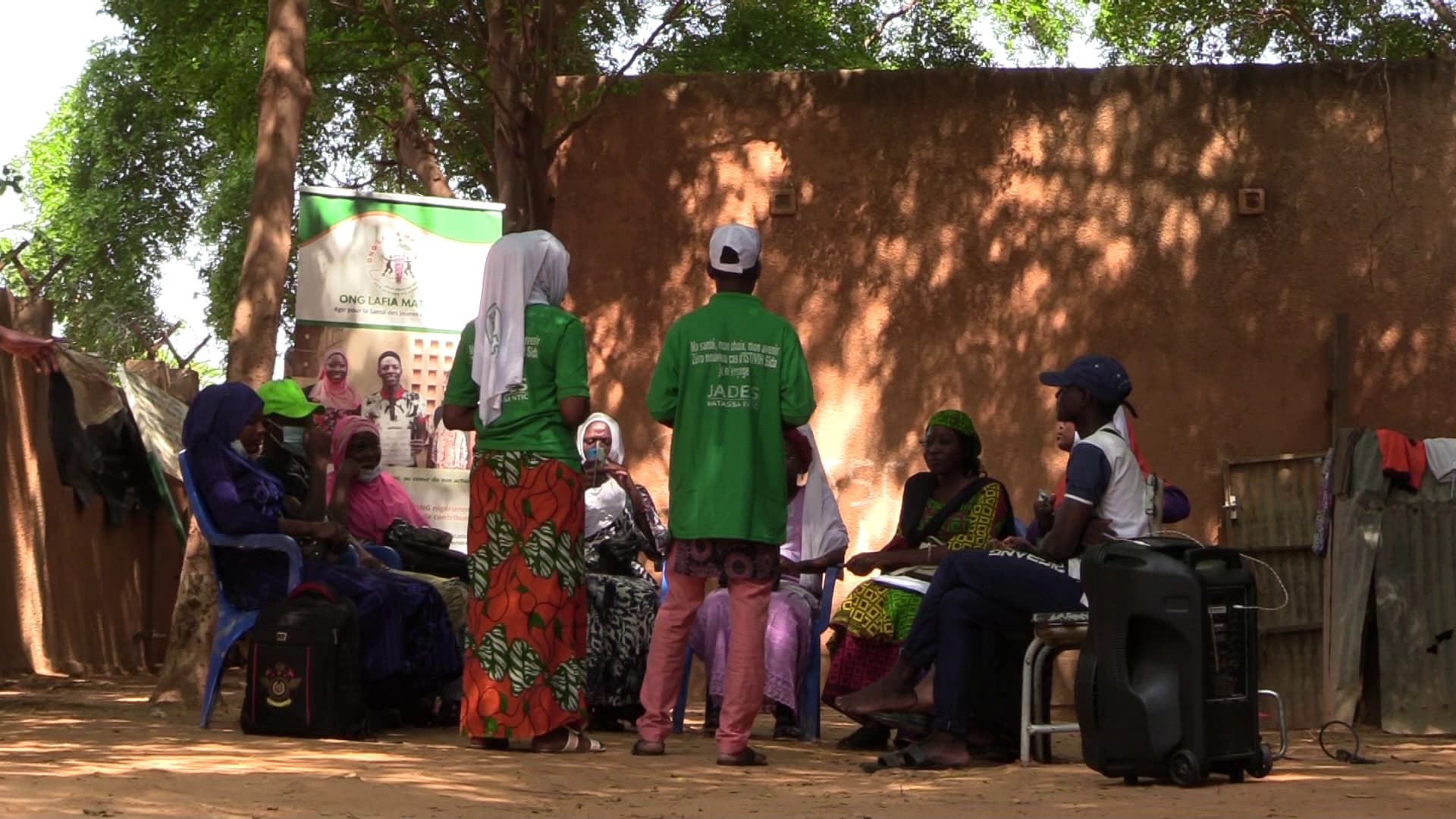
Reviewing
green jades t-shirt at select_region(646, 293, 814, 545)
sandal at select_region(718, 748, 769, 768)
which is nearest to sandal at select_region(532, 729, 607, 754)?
sandal at select_region(718, 748, 769, 768)

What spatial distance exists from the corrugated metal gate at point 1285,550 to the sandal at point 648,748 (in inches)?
169

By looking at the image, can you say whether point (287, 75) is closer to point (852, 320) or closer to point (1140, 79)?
point (852, 320)

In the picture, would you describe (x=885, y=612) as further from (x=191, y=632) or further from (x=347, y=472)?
(x=191, y=632)

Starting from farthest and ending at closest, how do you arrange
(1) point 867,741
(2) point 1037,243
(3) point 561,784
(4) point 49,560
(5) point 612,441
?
(4) point 49,560, (2) point 1037,243, (5) point 612,441, (1) point 867,741, (3) point 561,784

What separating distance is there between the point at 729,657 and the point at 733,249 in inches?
55.4

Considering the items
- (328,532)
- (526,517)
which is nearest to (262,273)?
(328,532)

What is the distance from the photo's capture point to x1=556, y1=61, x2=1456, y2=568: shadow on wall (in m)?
10.1

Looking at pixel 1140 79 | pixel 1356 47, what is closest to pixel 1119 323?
pixel 1140 79

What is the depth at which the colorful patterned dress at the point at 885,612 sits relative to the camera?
292 inches

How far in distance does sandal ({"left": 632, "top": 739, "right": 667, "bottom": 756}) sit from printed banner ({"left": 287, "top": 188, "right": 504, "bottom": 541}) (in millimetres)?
2685

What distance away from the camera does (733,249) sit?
6672mm

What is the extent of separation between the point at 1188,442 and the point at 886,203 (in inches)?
80.6

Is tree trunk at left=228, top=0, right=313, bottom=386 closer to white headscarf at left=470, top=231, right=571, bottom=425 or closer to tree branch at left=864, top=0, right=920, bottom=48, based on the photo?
white headscarf at left=470, top=231, right=571, bottom=425

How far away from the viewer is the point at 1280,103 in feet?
33.3
